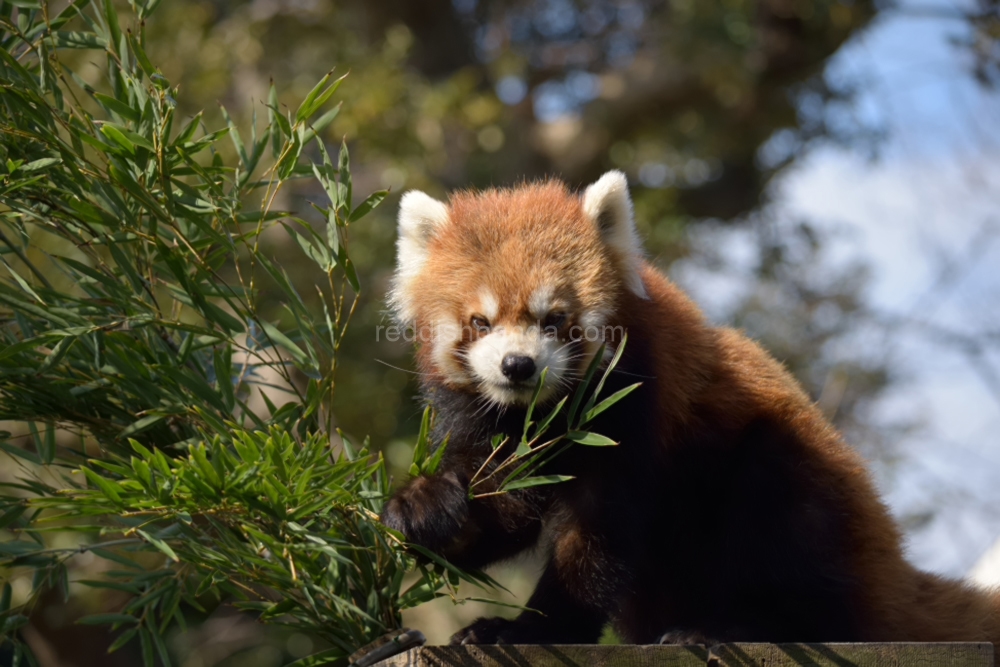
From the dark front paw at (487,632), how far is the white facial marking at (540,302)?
0.76m

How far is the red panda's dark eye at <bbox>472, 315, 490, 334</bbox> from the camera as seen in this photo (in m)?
2.48

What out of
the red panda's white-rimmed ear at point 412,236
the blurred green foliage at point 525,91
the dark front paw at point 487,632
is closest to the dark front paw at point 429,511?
the dark front paw at point 487,632

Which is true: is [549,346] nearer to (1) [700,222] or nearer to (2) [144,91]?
(2) [144,91]

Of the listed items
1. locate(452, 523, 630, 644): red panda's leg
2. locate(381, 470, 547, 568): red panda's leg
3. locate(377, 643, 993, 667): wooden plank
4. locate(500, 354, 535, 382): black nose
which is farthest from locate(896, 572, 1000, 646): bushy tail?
locate(500, 354, 535, 382): black nose

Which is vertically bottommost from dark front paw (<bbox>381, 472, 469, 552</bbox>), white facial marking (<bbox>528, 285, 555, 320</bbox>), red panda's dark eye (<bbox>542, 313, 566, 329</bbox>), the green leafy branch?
dark front paw (<bbox>381, 472, 469, 552</bbox>)

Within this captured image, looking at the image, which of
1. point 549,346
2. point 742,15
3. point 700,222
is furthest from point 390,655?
point 700,222

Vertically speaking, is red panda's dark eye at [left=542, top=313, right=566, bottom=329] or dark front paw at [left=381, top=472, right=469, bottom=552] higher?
red panda's dark eye at [left=542, top=313, right=566, bottom=329]

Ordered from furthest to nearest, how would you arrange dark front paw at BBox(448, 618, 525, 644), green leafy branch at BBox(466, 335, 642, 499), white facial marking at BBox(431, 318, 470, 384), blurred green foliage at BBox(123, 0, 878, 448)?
blurred green foliage at BBox(123, 0, 878, 448)
white facial marking at BBox(431, 318, 470, 384)
dark front paw at BBox(448, 618, 525, 644)
green leafy branch at BBox(466, 335, 642, 499)

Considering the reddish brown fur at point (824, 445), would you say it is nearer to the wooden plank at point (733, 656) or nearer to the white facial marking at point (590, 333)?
the white facial marking at point (590, 333)

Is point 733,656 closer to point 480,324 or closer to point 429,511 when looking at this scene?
point 429,511

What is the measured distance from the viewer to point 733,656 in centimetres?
185

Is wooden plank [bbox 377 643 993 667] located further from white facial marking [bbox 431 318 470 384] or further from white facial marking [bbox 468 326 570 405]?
white facial marking [bbox 431 318 470 384]

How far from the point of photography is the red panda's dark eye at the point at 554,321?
2.45 m

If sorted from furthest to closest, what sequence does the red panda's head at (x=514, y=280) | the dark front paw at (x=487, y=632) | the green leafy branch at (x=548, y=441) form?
the red panda's head at (x=514, y=280) < the dark front paw at (x=487, y=632) < the green leafy branch at (x=548, y=441)
